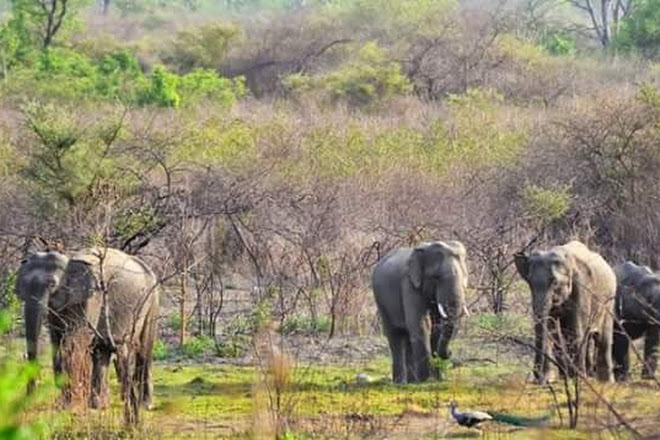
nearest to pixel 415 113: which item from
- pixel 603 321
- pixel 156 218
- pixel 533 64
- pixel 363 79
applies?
pixel 363 79

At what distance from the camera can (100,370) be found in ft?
41.3

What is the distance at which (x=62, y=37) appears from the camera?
46656 millimetres

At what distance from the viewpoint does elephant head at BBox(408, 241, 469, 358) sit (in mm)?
14648

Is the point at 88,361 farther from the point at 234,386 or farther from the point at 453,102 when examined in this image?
the point at 453,102

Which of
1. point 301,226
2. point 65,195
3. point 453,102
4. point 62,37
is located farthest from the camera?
point 62,37

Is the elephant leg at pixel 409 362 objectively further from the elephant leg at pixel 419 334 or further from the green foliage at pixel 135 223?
the green foliage at pixel 135 223

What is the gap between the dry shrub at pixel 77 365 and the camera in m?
10.5

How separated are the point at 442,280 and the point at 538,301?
1.11 m

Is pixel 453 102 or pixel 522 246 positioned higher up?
pixel 453 102

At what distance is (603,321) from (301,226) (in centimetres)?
831

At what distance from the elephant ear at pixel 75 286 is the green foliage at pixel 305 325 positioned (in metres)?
5.59

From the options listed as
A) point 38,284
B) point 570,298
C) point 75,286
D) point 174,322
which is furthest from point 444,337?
point 174,322

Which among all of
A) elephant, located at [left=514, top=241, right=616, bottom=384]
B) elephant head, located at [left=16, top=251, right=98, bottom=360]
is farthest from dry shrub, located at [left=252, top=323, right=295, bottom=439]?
elephant, located at [left=514, top=241, right=616, bottom=384]

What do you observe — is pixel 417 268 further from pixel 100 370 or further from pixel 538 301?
pixel 100 370
